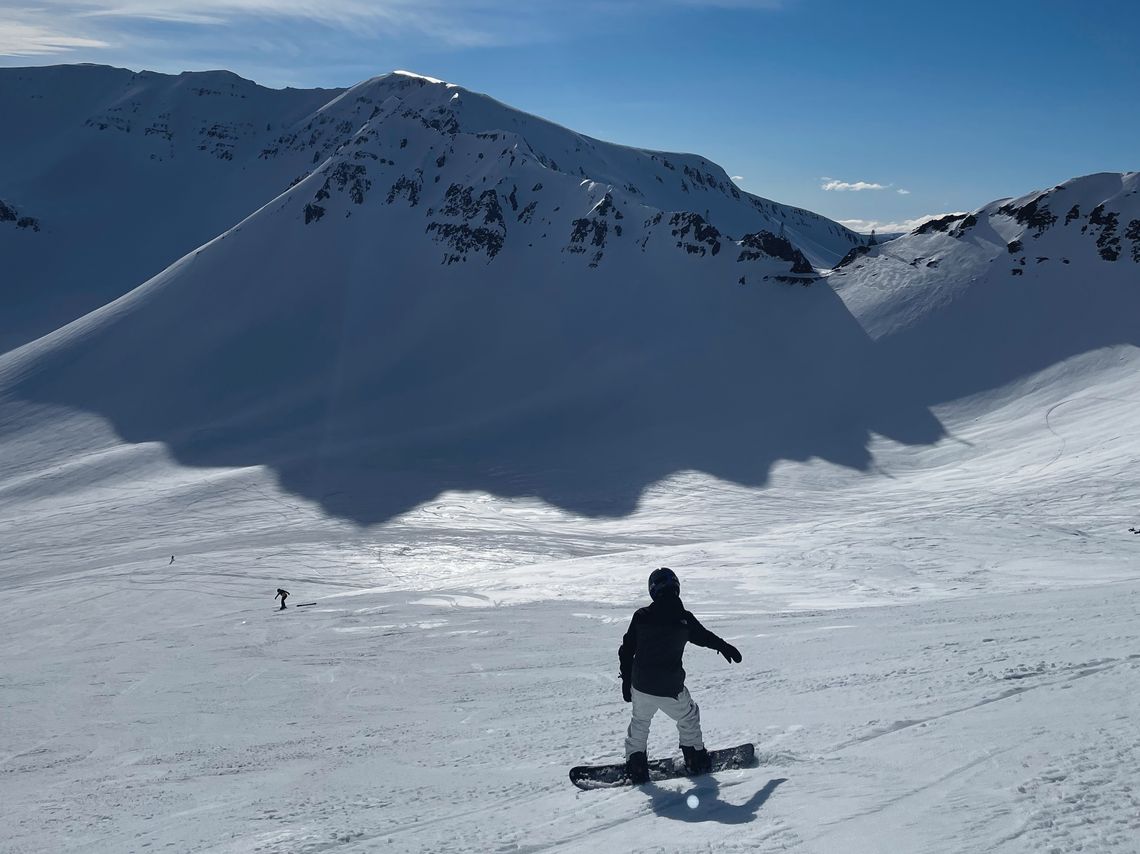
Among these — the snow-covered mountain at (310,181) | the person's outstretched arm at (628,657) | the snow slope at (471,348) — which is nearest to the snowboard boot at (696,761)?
the person's outstretched arm at (628,657)

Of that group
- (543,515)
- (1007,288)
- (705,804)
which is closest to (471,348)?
(543,515)

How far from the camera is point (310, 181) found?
307 ft

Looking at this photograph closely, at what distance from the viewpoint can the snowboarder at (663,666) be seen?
7.24 metres

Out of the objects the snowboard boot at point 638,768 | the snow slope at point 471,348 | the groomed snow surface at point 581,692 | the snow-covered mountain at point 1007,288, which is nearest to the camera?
the groomed snow surface at point 581,692

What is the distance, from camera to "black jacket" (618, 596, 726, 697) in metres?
7.24

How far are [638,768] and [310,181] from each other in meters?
95.8

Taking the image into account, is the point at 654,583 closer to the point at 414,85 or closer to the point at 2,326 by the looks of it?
the point at 2,326

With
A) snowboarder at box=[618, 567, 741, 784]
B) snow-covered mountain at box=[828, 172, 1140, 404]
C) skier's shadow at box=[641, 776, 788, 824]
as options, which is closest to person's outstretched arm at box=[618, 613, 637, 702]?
snowboarder at box=[618, 567, 741, 784]

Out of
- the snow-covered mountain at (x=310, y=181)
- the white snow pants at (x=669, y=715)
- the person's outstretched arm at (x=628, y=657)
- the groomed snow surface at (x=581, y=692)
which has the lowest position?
the groomed snow surface at (x=581, y=692)

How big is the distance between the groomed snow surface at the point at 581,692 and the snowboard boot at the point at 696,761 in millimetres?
326

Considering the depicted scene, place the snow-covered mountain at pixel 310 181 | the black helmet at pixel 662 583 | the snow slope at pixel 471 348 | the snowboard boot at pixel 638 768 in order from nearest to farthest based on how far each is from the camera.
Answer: the black helmet at pixel 662 583 → the snowboard boot at pixel 638 768 → the snow slope at pixel 471 348 → the snow-covered mountain at pixel 310 181

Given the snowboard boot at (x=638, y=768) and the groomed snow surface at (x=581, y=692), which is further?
the snowboard boot at (x=638, y=768)

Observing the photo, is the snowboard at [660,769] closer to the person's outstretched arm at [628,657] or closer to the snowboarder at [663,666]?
the snowboarder at [663,666]

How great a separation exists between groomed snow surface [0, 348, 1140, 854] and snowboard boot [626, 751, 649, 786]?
0.61 ft
